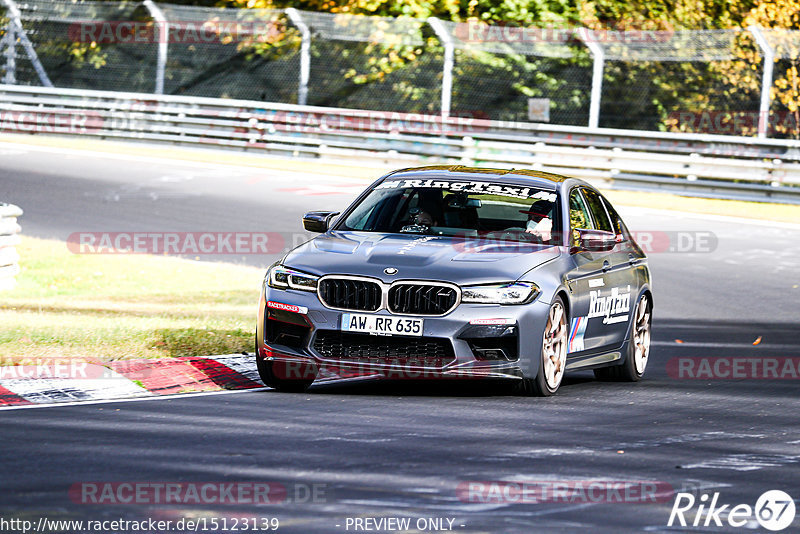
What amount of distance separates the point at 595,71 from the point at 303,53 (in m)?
6.23

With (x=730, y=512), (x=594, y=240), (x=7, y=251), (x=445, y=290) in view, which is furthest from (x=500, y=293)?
(x=7, y=251)

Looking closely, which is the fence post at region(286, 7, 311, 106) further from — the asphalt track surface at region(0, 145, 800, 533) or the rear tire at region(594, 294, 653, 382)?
the rear tire at region(594, 294, 653, 382)

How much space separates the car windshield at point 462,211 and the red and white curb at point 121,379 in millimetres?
1332

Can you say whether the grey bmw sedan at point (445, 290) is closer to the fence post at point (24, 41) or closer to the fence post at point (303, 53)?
the fence post at point (303, 53)

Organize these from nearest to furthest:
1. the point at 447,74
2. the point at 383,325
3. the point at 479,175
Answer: the point at 383,325, the point at 479,175, the point at 447,74

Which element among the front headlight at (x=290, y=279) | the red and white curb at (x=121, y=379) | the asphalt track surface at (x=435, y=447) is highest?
the front headlight at (x=290, y=279)

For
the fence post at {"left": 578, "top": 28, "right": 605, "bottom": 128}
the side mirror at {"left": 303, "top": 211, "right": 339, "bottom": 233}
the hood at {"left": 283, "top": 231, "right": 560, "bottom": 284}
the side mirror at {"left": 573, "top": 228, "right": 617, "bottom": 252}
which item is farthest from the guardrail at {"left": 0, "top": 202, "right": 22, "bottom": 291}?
the fence post at {"left": 578, "top": 28, "right": 605, "bottom": 128}

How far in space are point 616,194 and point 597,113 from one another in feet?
6.41

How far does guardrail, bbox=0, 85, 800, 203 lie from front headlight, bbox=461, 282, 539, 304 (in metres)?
16.3

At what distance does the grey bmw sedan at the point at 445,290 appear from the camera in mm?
8867

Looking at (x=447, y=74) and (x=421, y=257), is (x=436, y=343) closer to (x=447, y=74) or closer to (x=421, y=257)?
(x=421, y=257)

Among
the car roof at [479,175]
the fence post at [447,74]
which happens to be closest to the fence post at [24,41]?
the fence post at [447,74]

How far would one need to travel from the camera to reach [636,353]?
11070mm

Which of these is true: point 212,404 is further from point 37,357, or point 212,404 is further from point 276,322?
point 37,357
